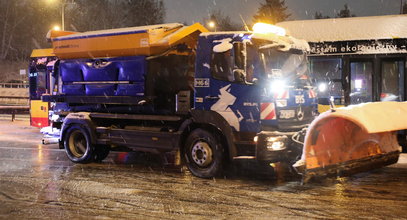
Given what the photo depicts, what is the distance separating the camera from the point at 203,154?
29.2 ft

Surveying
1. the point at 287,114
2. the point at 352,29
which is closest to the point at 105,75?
the point at 287,114

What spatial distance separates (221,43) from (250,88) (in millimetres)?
1042

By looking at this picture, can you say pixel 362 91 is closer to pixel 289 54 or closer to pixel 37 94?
pixel 289 54

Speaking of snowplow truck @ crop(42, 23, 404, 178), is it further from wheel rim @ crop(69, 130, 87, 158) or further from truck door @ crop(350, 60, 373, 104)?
truck door @ crop(350, 60, 373, 104)

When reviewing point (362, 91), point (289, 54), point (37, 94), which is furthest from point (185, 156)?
point (37, 94)

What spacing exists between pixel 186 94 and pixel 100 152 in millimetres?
3016

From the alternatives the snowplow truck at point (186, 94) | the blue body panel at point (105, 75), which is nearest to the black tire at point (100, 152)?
the snowplow truck at point (186, 94)

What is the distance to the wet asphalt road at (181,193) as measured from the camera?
6355 millimetres

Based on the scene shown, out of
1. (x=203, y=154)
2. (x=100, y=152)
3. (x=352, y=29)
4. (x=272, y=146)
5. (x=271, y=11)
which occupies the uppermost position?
(x=271, y=11)

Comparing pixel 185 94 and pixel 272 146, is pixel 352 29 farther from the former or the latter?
pixel 272 146

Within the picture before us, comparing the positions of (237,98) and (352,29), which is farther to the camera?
(352,29)

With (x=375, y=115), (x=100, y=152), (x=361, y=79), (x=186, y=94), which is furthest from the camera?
(x=361, y=79)

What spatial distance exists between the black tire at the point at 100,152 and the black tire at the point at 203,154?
2.80 metres

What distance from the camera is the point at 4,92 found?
45.3 metres
